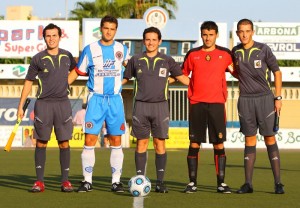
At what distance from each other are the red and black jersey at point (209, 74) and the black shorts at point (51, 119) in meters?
1.62

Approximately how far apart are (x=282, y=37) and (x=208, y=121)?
36474 millimetres

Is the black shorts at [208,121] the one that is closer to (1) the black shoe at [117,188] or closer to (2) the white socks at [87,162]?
(1) the black shoe at [117,188]

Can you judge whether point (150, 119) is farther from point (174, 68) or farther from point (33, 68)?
point (33, 68)

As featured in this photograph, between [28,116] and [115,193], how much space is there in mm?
31793

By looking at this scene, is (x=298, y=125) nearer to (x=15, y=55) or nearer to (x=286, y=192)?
(x=15, y=55)

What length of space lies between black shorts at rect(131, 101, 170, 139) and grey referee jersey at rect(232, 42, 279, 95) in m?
1.07

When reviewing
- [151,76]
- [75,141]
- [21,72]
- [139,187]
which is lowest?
[75,141]

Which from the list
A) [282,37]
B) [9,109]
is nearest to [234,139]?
[282,37]

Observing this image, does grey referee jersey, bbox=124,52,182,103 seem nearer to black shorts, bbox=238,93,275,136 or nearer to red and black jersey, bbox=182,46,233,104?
red and black jersey, bbox=182,46,233,104

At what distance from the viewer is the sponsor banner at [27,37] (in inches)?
1837

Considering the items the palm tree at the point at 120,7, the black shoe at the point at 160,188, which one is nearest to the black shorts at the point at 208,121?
the black shoe at the point at 160,188

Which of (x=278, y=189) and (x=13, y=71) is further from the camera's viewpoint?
(x=13, y=71)

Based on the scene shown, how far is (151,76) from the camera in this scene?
463 inches

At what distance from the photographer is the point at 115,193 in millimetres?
11445
